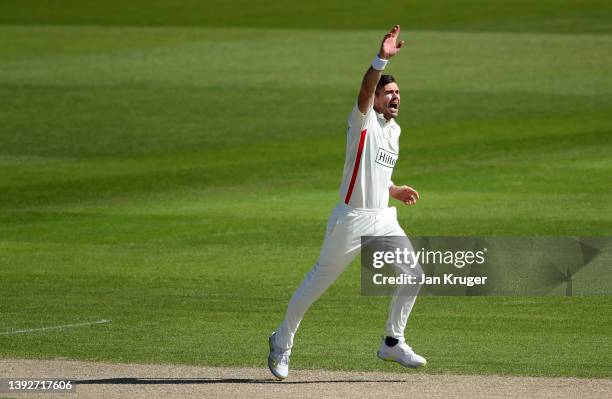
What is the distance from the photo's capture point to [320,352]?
1210 centimetres

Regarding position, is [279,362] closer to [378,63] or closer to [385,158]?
[385,158]

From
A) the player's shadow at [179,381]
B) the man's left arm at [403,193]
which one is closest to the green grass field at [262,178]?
the player's shadow at [179,381]

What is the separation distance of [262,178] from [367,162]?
43.7 feet

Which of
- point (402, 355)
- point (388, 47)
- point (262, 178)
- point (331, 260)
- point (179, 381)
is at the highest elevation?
point (262, 178)

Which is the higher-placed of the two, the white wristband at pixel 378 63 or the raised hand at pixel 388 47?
the raised hand at pixel 388 47

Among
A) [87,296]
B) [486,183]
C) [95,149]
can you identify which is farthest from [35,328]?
[95,149]

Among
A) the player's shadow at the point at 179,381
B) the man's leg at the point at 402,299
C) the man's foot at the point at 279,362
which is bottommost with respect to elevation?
the player's shadow at the point at 179,381

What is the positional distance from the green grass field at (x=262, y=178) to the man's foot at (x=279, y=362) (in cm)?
71

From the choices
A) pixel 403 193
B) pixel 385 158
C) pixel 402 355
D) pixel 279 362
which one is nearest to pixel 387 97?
pixel 385 158

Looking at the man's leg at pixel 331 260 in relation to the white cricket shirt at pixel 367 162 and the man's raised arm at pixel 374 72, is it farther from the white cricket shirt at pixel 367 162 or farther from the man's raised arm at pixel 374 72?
the man's raised arm at pixel 374 72

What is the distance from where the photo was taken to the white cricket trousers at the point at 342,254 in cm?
1088

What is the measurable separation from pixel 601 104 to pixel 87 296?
20345 mm

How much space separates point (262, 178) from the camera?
79.2ft

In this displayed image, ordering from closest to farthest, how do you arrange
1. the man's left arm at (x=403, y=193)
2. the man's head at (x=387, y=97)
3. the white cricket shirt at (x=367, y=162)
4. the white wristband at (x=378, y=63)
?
the white wristband at (x=378, y=63), the white cricket shirt at (x=367, y=162), the man's head at (x=387, y=97), the man's left arm at (x=403, y=193)
